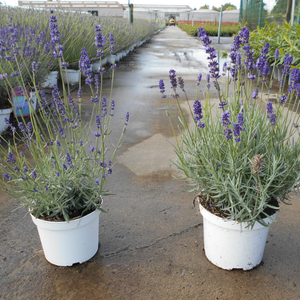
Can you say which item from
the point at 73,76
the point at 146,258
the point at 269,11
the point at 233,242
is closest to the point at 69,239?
the point at 146,258

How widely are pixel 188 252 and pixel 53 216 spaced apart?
95 centimetres

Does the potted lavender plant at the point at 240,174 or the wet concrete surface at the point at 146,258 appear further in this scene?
the wet concrete surface at the point at 146,258

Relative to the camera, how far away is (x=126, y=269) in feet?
6.72

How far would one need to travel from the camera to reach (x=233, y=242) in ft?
6.30

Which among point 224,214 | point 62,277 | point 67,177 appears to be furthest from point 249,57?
point 62,277

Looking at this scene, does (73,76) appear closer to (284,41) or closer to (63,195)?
(284,41)

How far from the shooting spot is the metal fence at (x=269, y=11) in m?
8.52

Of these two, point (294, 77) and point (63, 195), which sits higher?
point (294, 77)

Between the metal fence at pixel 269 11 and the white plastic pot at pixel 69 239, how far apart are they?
6781 mm

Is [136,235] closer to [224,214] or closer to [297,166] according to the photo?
[224,214]

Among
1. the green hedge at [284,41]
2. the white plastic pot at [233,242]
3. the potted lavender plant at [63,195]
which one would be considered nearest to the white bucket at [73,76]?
the green hedge at [284,41]

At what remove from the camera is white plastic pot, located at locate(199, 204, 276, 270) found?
1.87 metres

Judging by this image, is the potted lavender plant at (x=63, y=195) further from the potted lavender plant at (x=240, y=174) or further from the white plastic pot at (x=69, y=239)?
the potted lavender plant at (x=240, y=174)

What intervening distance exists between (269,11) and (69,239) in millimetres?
11551
